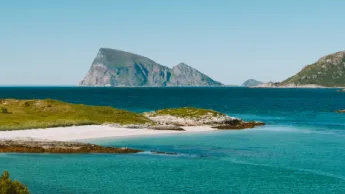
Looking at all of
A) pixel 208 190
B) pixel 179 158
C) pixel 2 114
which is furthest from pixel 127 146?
pixel 2 114

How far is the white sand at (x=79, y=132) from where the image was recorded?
229ft

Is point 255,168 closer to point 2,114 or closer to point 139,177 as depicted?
point 139,177

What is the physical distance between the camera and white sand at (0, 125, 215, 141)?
6982 centimetres

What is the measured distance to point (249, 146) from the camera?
6625cm

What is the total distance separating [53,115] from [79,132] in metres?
15.3

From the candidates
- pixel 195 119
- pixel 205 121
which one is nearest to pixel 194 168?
pixel 205 121

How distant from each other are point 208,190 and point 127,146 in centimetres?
2688

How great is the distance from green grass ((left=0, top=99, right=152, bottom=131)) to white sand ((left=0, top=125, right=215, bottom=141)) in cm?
325

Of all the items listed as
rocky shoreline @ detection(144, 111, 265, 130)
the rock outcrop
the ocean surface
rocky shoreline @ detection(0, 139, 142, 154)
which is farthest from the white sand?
the rock outcrop

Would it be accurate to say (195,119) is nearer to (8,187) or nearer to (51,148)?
(51,148)

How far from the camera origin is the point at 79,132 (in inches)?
3022

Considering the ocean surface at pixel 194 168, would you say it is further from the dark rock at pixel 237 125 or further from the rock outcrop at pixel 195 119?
the rock outcrop at pixel 195 119

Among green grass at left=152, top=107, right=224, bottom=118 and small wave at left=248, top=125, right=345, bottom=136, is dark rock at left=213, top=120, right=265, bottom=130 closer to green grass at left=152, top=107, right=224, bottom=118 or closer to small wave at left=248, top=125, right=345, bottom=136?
small wave at left=248, top=125, right=345, bottom=136

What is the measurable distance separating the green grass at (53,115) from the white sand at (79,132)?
3.25 m
